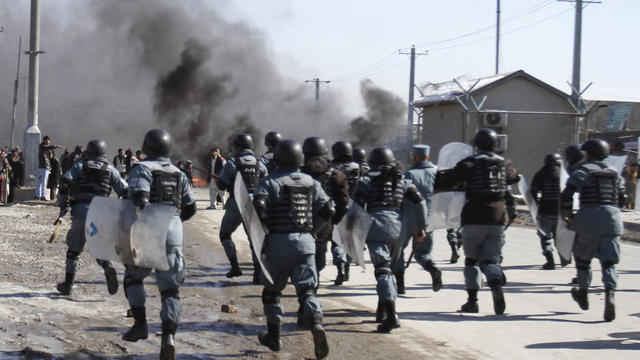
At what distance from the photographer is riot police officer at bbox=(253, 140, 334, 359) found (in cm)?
510

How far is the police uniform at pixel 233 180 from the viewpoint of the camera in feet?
26.2

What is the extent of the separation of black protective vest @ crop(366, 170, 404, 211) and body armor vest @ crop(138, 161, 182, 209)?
71.6 inches

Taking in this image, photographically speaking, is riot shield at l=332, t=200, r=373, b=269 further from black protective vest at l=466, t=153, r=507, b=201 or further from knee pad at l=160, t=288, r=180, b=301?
knee pad at l=160, t=288, r=180, b=301

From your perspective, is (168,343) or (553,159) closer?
(168,343)

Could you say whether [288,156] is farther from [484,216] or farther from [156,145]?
[484,216]

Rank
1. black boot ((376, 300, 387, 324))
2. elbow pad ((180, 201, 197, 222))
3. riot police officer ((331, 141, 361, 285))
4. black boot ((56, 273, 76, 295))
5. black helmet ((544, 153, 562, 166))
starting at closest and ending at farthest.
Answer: elbow pad ((180, 201, 197, 222)), black boot ((376, 300, 387, 324)), black boot ((56, 273, 76, 295)), riot police officer ((331, 141, 361, 285)), black helmet ((544, 153, 562, 166))

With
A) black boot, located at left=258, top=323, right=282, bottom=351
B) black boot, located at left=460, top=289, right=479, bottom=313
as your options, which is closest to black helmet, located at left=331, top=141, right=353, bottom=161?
black boot, located at left=460, top=289, right=479, bottom=313

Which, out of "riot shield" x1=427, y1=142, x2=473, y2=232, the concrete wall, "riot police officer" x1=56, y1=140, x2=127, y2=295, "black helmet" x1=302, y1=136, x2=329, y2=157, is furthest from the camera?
the concrete wall

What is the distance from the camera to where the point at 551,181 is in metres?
9.62

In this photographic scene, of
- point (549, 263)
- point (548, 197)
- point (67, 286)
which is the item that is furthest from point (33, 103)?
point (549, 263)

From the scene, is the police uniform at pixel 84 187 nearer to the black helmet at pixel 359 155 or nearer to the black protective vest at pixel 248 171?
the black protective vest at pixel 248 171

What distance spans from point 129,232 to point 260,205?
0.98m

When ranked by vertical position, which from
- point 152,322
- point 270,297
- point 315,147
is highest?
point 315,147

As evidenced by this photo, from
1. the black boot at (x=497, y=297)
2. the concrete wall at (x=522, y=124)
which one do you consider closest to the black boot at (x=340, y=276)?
the black boot at (x=497, y=297)
